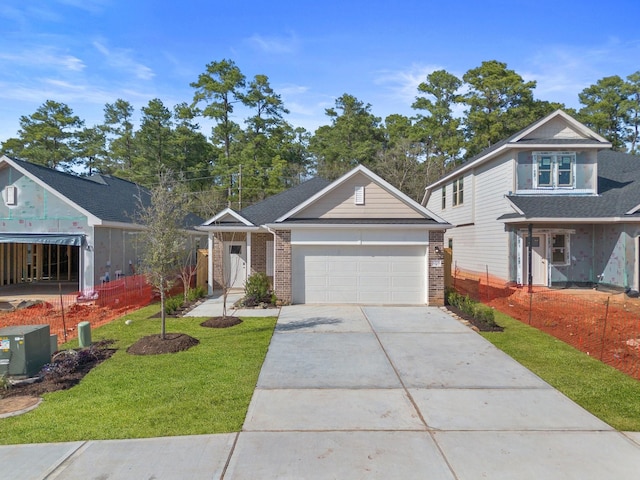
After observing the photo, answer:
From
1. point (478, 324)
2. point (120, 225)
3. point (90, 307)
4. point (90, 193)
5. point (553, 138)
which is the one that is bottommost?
point (90, 307)

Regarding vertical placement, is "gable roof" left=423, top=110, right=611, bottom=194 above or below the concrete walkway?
above

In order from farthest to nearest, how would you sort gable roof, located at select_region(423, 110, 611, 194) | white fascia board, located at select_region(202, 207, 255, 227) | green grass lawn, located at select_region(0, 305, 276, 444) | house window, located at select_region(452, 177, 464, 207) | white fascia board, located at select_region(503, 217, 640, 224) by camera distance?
house window, located at select_region(452, 177, 464, 207) → white fascia board, located at select_region(202, 207, 255, 227) → gable roof, located at select_region(423, 110, 611, 194) → white fascia board, located at select_region(503, 217, 640, 224) → green grass lawn, located at select_region(0, 305, 276, 444)

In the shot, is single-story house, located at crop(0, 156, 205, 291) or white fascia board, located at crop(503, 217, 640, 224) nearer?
white fascia board, located at crop(503, 217, 640, 224)

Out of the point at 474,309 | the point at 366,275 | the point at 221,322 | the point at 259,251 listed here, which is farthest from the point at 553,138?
the point at 221,322

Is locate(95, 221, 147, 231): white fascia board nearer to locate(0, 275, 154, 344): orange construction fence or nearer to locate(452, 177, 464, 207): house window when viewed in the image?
locate(0, 275, 154, 344): orange construction fence

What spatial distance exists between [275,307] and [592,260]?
46.1 feet

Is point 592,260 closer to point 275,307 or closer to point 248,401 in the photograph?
point 275,307

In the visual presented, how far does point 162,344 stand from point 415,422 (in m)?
5.94

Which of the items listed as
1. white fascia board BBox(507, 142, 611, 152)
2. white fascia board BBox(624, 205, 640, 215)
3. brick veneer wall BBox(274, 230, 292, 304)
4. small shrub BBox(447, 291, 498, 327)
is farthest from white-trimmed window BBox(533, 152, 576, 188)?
brick veneer wall BBox(274, 230, 292, 304)

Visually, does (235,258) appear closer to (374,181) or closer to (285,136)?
(374,181)

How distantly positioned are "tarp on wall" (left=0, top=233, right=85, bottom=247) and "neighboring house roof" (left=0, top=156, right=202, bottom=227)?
1.16 m

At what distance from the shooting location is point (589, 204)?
17422 mm

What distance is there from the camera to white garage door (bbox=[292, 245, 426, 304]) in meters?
14.9

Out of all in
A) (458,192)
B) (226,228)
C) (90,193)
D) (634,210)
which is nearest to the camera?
(634,210)
